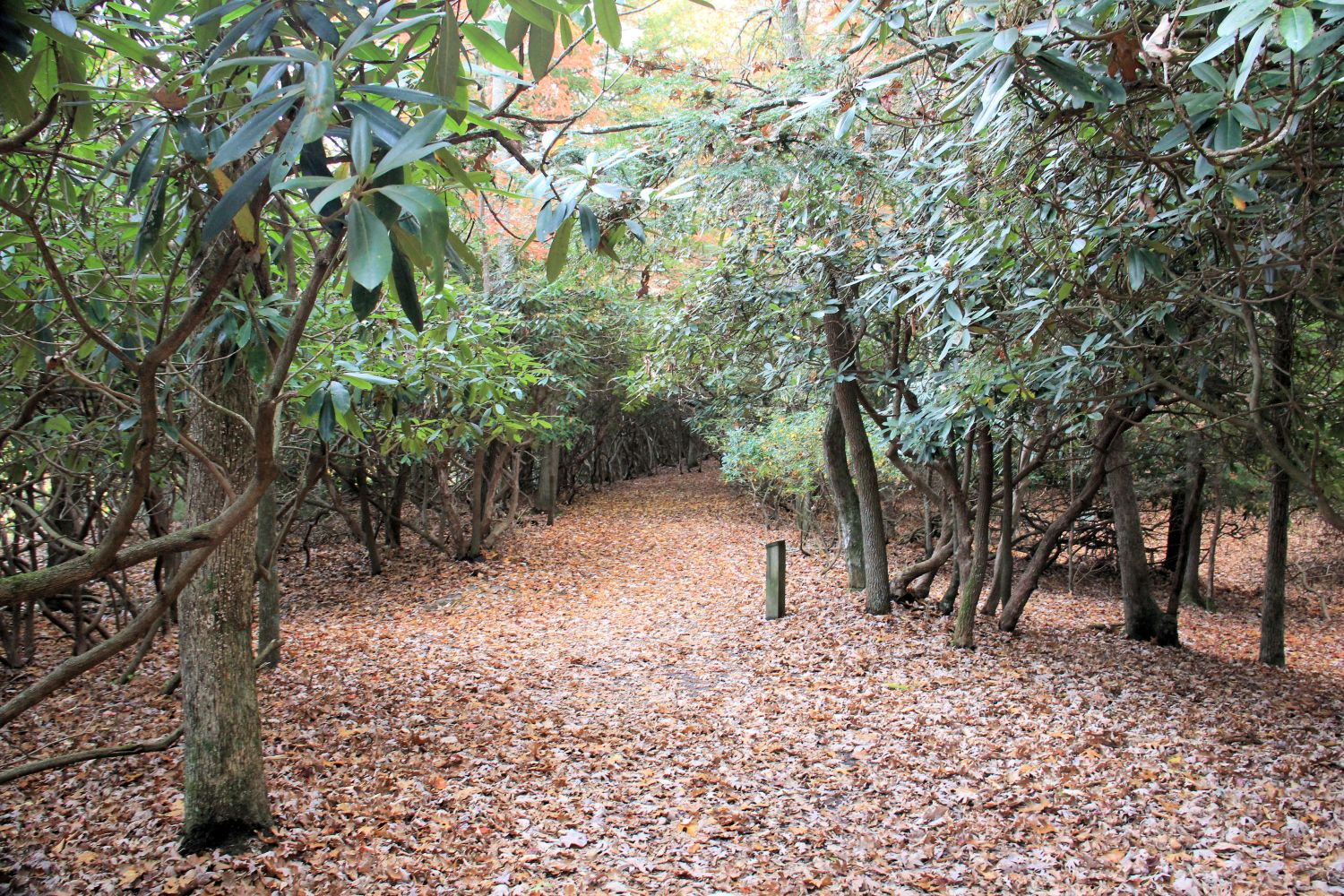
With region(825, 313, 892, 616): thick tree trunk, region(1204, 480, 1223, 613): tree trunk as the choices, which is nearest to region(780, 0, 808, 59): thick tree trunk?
region(825, 313, 892, 616): thick tree trunk

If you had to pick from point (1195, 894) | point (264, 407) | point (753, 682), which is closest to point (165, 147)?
point (264, 407)

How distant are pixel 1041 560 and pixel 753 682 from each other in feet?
8.85

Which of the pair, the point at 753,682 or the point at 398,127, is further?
the point at 753,682

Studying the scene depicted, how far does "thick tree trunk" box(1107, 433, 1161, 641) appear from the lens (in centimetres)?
696

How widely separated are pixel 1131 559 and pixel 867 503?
2.33 m

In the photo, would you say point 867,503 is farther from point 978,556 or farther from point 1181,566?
point 1181,566

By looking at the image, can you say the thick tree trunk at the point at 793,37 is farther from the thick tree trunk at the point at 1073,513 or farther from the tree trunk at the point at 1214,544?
the tree trunk at the point at 1214,544

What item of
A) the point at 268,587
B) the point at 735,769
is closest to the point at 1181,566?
the point at 735,769

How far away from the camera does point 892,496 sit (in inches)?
480

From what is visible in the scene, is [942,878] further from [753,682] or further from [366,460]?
[366,460]

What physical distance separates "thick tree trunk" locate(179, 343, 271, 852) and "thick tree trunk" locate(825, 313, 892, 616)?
510 centimetres

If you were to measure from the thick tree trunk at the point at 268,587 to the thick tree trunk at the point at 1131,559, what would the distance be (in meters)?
6.73

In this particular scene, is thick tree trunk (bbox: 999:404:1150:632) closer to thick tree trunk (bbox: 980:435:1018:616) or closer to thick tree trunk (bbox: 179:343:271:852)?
thick tree trunk (bbox: 980:435:1018:616)

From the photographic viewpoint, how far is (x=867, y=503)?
7.46 m
